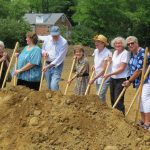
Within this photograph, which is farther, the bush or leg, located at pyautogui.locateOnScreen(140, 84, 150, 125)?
the bush

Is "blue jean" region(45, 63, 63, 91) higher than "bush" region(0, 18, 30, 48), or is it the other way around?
"blue jean" region(45, 63, 63, 91)

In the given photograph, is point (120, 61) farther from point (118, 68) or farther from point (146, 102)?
point (146, 102)

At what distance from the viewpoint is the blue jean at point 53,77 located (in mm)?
10336

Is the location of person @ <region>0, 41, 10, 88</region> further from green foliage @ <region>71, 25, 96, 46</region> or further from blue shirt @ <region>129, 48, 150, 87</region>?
green foliage @ <region>71, 25, 96, 46</region>

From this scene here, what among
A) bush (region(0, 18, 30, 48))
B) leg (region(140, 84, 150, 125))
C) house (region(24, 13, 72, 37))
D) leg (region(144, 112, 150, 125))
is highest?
leg (region(140, 84, 150, 125))

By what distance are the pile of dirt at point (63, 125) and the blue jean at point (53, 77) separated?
9.26ft

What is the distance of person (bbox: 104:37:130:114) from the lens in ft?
30.9

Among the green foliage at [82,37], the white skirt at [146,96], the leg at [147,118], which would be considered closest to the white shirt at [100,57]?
the white skirt at [146,96]

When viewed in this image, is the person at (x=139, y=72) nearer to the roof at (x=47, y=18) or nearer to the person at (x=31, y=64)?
the person at (x=31, y=64)

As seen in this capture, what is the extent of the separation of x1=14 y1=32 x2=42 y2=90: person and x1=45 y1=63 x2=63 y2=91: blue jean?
514 mm

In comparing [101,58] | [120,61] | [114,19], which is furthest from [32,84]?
[114,19]

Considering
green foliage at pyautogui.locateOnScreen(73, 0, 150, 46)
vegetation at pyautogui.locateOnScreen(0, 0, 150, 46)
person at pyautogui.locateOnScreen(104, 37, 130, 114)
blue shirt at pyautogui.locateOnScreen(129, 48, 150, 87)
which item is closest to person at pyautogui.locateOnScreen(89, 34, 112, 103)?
person at pyautogui.locateOnScreen(104, 37, 130, 114)

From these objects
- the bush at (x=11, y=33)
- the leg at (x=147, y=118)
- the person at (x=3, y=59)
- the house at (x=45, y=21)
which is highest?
the person at (x=3, y=59)

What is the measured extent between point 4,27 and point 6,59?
35043mm
